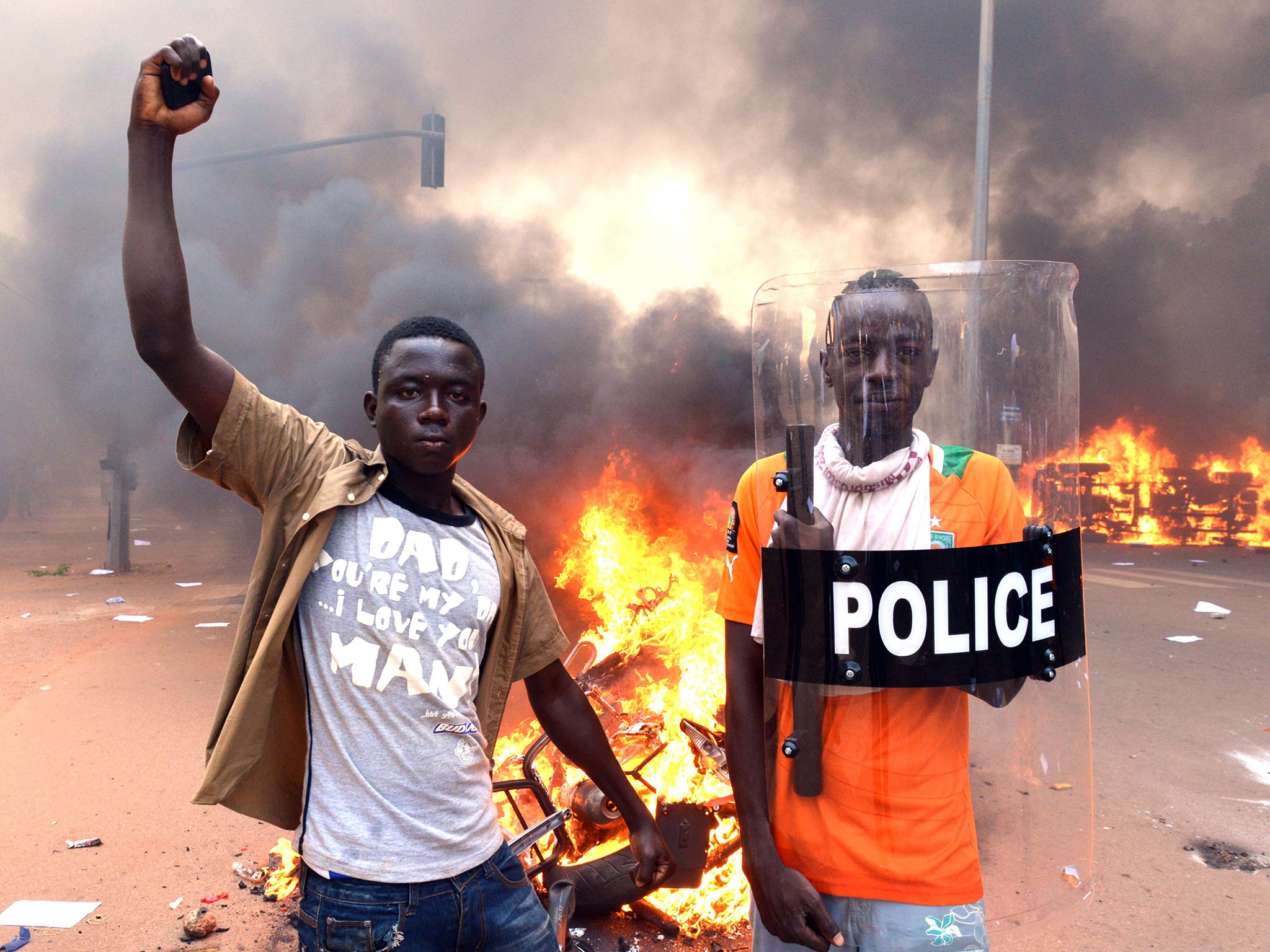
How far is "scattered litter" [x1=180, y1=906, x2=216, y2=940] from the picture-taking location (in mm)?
2875

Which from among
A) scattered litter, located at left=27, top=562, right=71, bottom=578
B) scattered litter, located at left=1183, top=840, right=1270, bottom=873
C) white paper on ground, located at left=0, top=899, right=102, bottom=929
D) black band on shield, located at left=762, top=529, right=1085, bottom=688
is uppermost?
black band on shield, located at left=762, top=529, right=1085, bottom=688

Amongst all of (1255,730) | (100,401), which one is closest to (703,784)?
(1255,730)

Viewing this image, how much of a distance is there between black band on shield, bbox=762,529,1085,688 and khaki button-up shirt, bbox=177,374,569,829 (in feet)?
2.71

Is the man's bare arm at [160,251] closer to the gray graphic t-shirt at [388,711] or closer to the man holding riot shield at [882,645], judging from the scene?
the gray graphic t-shirt at [388,711]

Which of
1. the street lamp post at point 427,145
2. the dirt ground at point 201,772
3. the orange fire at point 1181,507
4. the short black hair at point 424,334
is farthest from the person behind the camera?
the orange fire at point 1181,507

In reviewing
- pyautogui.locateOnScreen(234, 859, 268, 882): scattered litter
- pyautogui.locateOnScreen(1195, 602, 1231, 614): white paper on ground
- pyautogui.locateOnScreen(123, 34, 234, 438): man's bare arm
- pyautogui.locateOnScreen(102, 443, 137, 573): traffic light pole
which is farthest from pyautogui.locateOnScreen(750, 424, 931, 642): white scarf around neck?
pyautogui.locateOnScreen(102, 443, 137, 573): traffic light pole

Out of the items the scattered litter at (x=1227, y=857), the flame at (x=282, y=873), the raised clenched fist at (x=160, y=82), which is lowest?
the scattered litter at (x=1227, y=857)

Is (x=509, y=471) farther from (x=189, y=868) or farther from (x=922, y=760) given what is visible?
(x=922, y=760)

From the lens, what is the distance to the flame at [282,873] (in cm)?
315

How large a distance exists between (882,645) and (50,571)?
39.6 ft

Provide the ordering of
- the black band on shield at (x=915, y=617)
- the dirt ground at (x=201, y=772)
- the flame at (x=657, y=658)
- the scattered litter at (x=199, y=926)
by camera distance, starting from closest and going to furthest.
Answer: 1. the black band on shield at (x=915, y=617)
2. the scattered litter at (x=199, y=926)
3. the dirt ground at (x=201, y=772)
4. the flame at (x=657, y=658)

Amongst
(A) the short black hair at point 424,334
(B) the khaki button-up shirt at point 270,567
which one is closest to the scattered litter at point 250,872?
(B) the khaki button-up shirt at point 270,567

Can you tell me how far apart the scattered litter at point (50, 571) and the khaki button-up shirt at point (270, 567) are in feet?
35.7

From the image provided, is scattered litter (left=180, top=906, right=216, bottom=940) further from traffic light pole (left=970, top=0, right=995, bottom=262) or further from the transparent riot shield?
traffic light pole (left=970, top=0, right=995, bottom=262)
